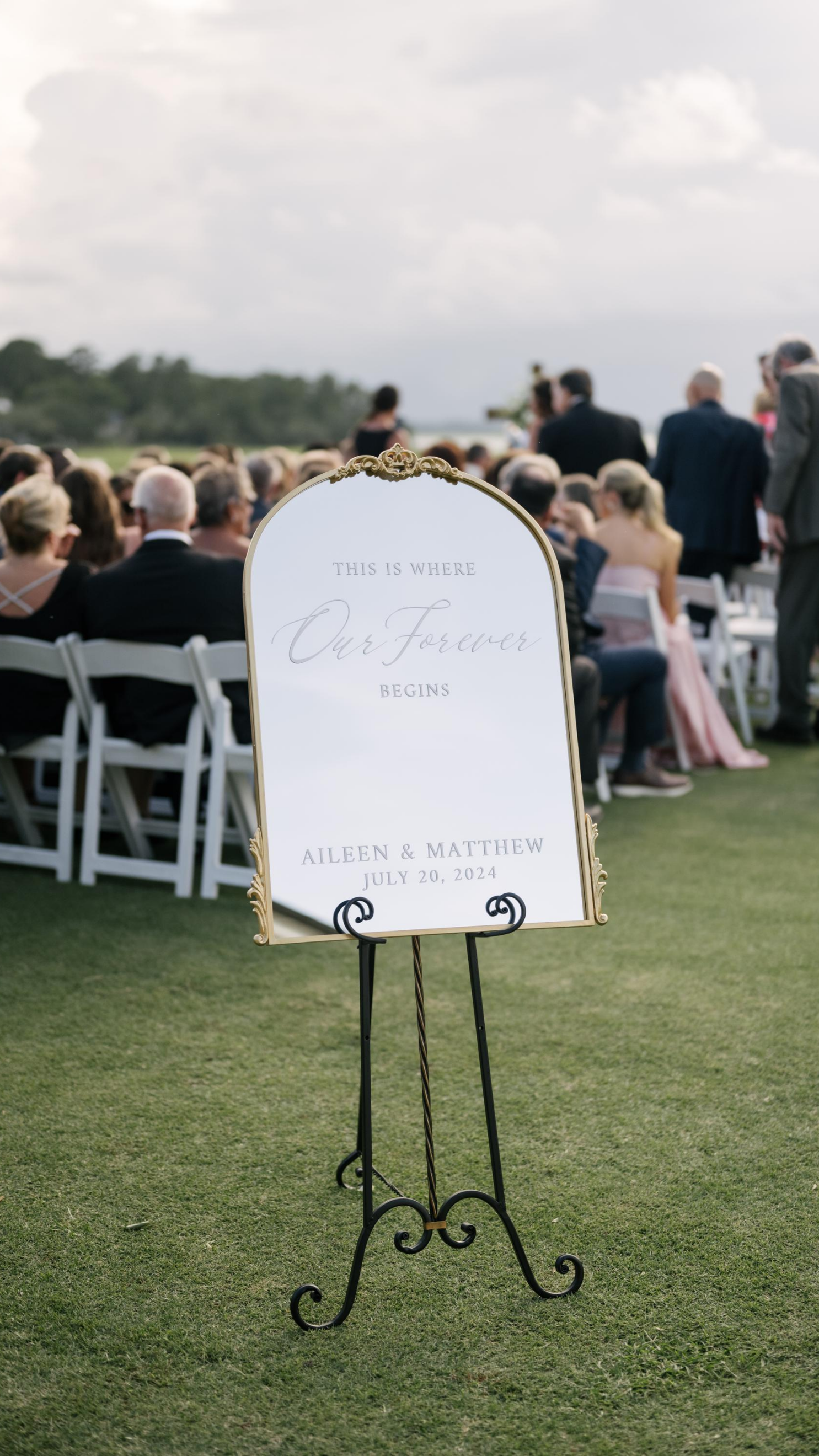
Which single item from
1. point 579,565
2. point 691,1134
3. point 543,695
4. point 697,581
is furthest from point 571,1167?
point 697,581

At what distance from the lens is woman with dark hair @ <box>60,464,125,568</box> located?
572cm

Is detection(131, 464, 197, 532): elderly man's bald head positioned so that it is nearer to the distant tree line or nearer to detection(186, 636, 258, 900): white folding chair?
detection(186, 636, 258, 900): white folding chair

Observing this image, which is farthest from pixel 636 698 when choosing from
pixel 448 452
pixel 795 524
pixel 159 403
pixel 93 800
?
pixel 159 403

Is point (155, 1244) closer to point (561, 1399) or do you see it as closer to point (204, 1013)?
point (561, 1399)

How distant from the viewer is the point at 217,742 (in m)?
4.68

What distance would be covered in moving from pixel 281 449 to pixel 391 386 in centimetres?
88

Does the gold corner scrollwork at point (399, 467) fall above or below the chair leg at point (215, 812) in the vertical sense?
above

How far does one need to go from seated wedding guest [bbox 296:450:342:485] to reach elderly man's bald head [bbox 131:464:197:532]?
6.76 ft

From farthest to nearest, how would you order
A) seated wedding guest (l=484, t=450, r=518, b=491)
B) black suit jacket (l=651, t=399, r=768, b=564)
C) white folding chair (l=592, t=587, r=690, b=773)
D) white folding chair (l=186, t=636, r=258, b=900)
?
black suit jacket (l=651, t=399, r=768, b=564) → seated wedding guest (l=484, t=450, r=518, b=491) → white folding chair (l=592, t=587, r=690, b=773) → white folding chair (l=186, t=636, r=258, b=900)

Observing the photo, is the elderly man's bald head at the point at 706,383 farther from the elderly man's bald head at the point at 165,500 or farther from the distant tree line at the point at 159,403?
the distant tree line at the point at 159,403

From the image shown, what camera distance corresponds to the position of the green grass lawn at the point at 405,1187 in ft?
6.92

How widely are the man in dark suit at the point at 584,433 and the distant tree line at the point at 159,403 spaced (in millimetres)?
6979

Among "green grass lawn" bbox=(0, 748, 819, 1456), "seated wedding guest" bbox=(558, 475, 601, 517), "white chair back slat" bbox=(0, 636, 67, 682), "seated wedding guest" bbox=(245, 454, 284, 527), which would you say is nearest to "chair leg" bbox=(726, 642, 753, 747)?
"seated wedding guest" bbox=(558, 475, 601, 517)

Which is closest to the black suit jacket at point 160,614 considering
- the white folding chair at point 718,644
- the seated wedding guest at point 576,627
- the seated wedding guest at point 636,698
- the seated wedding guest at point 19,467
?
the seated wedding guest at point 576,627
